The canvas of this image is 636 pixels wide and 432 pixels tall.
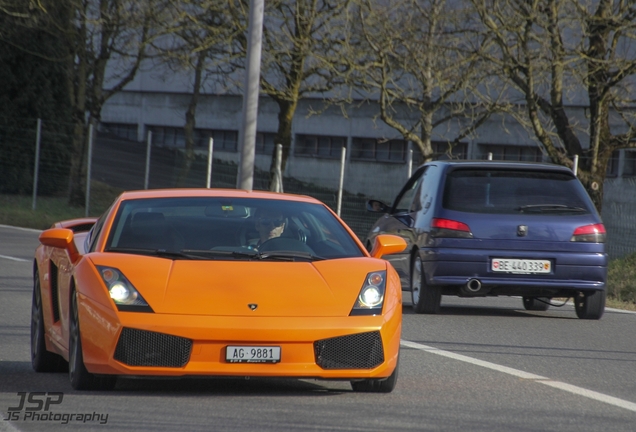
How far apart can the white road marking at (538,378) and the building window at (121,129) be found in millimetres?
48599

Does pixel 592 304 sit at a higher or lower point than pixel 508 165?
lower

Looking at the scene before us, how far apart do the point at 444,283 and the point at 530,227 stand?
1040mm

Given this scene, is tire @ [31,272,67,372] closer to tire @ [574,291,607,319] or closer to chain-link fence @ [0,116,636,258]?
tire @ [574,291,607,319]

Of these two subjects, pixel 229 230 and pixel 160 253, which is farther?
pixel 229 230

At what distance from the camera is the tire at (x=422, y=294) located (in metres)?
12.7

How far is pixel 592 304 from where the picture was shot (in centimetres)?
1283

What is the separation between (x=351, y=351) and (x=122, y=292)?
1.32 meters

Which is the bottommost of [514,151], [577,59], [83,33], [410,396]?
[410,396]

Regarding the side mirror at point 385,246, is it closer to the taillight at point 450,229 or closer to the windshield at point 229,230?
the windshield at point 229,230

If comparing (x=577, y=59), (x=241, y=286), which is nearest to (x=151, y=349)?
(x=241, y=286)

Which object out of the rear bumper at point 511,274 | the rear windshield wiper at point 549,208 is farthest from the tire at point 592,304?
the rear windshield wiper at point 549,208

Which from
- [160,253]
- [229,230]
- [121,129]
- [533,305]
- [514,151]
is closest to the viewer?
[160,253]

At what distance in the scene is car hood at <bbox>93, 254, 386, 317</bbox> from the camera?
688 centimetres

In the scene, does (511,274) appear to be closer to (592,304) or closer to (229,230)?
(592,304)
